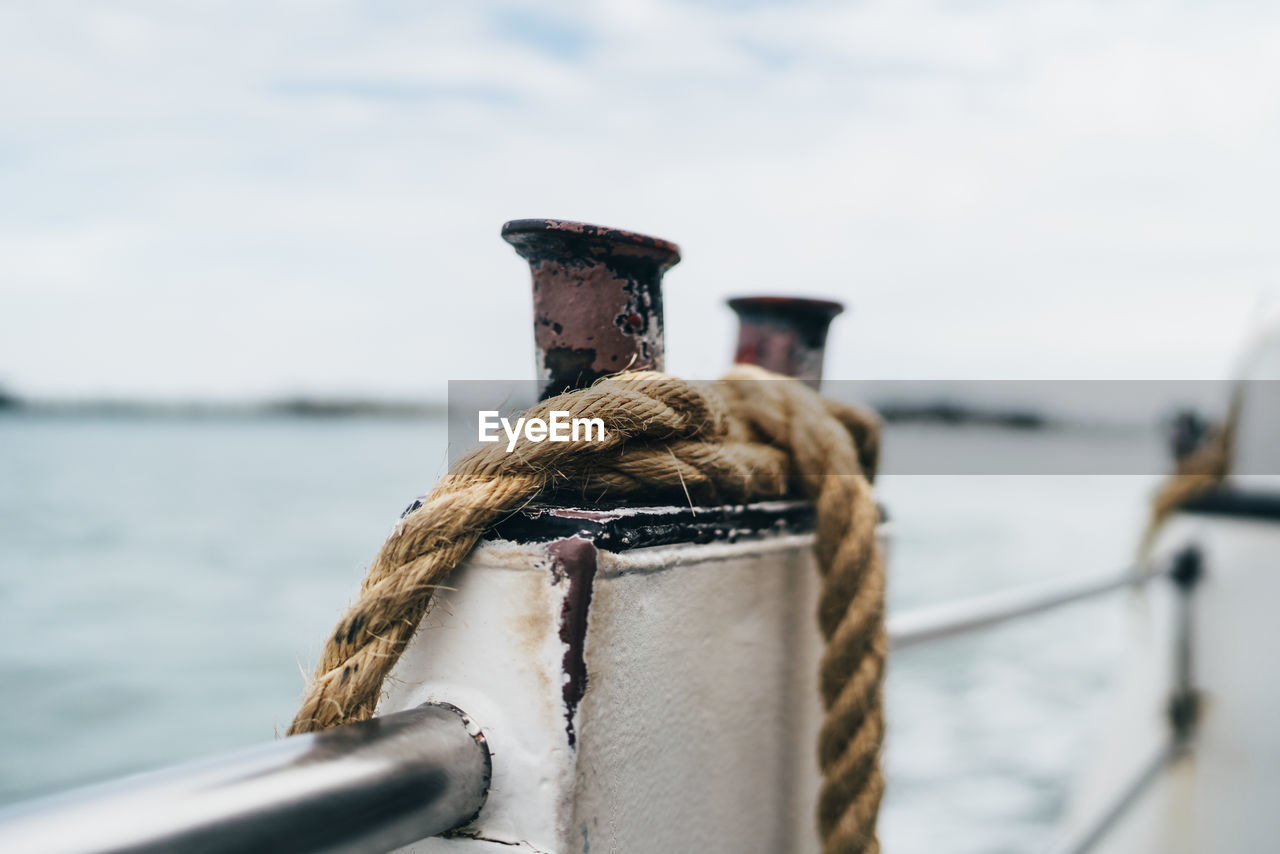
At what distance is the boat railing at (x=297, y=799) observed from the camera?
40cm

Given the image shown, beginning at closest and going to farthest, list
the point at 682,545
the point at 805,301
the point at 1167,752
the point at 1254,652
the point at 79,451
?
the point at 682,545, the point at 805,301, the point at 1254,652, the point at 1167,752, the point at 79,451

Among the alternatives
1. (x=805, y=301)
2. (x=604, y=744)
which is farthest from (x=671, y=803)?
(x=805, y=301)

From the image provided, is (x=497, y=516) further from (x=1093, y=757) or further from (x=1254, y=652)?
(x=1093, y=757)

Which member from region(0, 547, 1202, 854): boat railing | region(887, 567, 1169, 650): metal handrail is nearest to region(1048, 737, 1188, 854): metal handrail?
region(887, 567, 1169, 650): metal handrail

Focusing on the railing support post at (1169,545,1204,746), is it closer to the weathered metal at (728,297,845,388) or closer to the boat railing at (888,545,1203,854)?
the boat railing at (888,545,1203,854)

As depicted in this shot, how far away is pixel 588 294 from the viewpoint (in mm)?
843

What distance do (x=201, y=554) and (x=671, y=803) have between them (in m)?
20.3

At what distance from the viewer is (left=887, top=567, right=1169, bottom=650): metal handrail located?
1.44 meters

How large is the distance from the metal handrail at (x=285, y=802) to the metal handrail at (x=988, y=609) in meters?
0.91

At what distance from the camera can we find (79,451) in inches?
1935
